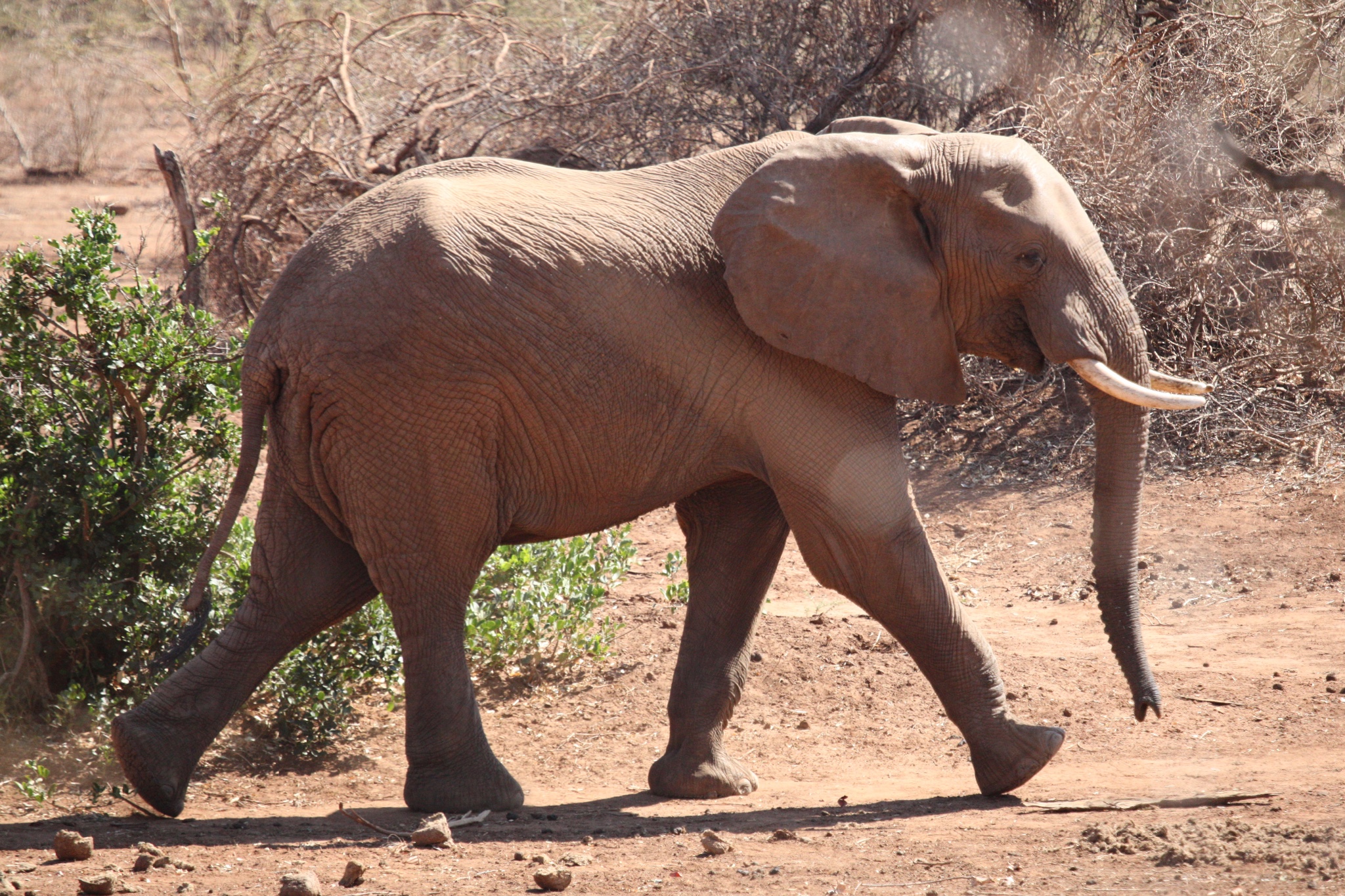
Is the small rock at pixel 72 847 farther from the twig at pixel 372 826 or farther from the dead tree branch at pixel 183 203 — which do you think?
the dead tree branch at pixel 183 203

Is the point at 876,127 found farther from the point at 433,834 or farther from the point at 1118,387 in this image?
the point at 433,834

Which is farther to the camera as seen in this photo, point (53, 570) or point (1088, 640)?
point (1088, 640)

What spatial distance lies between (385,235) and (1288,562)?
5.89 m

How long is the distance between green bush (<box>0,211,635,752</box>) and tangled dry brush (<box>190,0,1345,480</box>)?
186 inches

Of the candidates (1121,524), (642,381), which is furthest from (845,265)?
(1121,524)

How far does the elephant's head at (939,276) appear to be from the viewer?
4973 millimetres

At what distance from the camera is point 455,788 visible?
5.13m

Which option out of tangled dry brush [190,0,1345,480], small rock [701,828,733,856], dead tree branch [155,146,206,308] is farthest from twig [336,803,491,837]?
tangled dry brush [190,0,1345,480]

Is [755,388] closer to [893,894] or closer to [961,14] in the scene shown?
[893,894]

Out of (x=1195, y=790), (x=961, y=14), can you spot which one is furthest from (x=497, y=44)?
(x=1195, y=790)

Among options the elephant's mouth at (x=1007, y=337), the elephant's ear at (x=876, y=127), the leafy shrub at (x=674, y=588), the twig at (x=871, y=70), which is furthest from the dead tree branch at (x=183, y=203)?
the elephant's mouth at (x=1007, y=337)

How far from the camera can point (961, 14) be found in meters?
11.4

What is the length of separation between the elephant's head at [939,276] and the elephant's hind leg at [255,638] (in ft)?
6.12

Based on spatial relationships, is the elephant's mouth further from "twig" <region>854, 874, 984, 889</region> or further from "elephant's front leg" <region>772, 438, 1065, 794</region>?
"twig" <region>854, 874, 984, 889</region>
